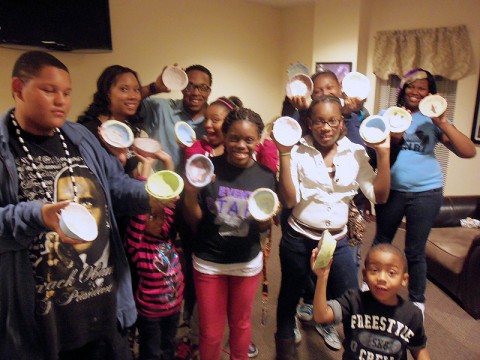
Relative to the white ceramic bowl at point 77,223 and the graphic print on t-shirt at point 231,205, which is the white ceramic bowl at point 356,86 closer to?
the graphic print on t-shirt at point 231,205

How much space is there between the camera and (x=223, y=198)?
139 cm

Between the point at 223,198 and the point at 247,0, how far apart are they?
3647 mm

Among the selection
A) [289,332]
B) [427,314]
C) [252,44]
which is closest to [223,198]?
[289,332]

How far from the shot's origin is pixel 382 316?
1.23 meters

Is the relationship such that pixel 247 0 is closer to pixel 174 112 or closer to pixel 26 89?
pixel 174 112

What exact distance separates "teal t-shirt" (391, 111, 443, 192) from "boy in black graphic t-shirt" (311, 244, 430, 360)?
721 mm

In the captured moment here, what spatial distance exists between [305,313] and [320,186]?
107 cm

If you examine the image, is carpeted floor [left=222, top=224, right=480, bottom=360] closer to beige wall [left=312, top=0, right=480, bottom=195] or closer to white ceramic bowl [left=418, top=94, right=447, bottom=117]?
white ceramic bowl [left=418, top=94, right=447, bottom=117]

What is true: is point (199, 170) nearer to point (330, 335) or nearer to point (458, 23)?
point (330, 335)

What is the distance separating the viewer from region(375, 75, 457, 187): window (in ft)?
11.6

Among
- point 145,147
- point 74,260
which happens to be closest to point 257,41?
point 145,147

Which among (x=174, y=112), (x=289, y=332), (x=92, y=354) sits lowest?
(x=289, y=332)

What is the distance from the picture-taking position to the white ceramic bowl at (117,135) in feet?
4.36

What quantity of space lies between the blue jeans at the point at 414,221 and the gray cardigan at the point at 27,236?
4.37ft
